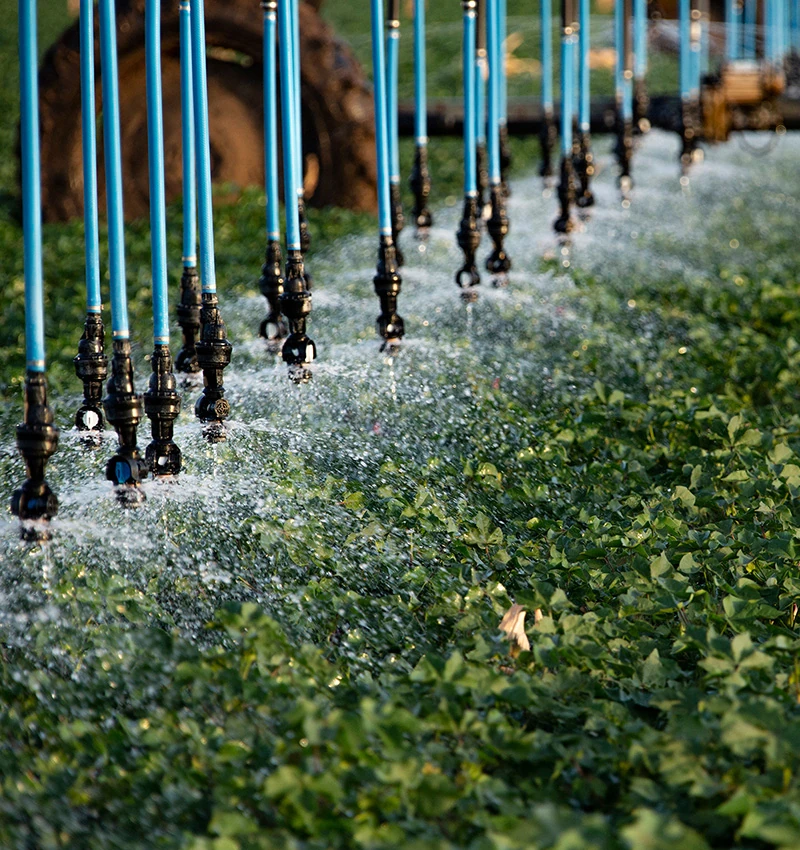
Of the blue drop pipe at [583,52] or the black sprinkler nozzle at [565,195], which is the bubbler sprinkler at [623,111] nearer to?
the blue drop pipe at [583,52]

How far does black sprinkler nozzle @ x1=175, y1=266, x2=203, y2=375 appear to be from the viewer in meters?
3.73

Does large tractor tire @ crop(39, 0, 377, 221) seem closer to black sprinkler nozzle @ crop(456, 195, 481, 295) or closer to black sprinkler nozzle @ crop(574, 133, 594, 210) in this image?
black sprinkler nozzle @ crop(574, 133, 594, 210)

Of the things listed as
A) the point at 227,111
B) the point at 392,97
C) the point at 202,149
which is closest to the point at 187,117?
the point at 202,149

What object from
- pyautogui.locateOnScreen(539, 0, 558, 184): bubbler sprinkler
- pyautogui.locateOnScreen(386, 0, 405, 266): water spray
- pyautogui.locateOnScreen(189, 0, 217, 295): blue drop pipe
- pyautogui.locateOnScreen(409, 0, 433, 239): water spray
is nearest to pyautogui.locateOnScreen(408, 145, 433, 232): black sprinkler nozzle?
pyautogui.locateOnScreen(409, 0, 433, 239): water spray

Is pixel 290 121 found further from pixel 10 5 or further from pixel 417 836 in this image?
pixel 10 5

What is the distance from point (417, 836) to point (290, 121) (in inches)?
102

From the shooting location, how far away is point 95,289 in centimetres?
331

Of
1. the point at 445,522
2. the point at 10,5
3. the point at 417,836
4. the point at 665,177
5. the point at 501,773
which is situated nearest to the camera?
the point at 417,836

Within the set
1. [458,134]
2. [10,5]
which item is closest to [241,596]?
[458,134]

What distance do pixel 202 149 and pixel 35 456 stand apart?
1.19 metres

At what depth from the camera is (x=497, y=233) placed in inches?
195

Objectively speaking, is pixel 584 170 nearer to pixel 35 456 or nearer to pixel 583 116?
pixel 583 116

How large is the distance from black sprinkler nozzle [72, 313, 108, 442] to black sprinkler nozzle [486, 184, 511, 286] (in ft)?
6.65

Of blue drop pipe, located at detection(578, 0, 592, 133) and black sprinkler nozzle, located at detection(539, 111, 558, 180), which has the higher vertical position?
blue drop pipe, located at detection(578, 0, 592, 133)
